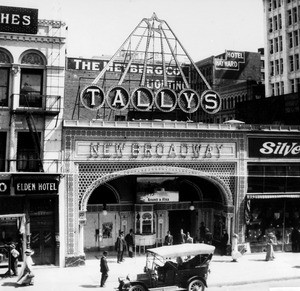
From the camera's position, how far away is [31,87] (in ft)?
75.2

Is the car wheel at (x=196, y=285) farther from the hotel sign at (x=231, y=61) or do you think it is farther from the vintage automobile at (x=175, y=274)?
the hotel sign at (x=231, y=61)

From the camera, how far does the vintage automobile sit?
1678cm

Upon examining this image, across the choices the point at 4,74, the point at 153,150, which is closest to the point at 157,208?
the point at 153,150

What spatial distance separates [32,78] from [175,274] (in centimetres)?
1320

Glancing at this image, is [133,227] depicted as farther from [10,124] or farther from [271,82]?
[271,82]

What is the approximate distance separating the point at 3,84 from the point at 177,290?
46.4 feet

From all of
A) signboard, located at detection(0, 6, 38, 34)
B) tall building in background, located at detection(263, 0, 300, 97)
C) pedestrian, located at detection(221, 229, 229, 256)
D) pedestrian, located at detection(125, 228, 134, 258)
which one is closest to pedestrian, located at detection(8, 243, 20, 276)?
pedestrian, located at detection(125, 228, 134, 258)

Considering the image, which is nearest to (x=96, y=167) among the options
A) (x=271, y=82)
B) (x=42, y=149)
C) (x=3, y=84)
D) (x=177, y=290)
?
(x=42, y=149)

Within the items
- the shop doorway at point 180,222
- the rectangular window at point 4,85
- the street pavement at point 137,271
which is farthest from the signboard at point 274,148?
Answer: the rectangular window at point 4,85

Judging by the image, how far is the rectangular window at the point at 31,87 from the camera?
2273 cm

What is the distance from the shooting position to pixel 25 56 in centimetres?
2284

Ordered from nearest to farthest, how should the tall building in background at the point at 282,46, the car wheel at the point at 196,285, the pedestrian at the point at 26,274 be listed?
the car wheel at the point at 196,285 → the pedestrian at the point at 26,274 → the tall building in background at the point at 282,46

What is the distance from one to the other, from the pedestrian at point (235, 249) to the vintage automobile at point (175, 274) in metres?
6.47

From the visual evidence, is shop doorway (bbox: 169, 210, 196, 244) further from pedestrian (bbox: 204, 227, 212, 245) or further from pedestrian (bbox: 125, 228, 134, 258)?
→ pedestrian (bbox: 125, 228, 134, 258)
